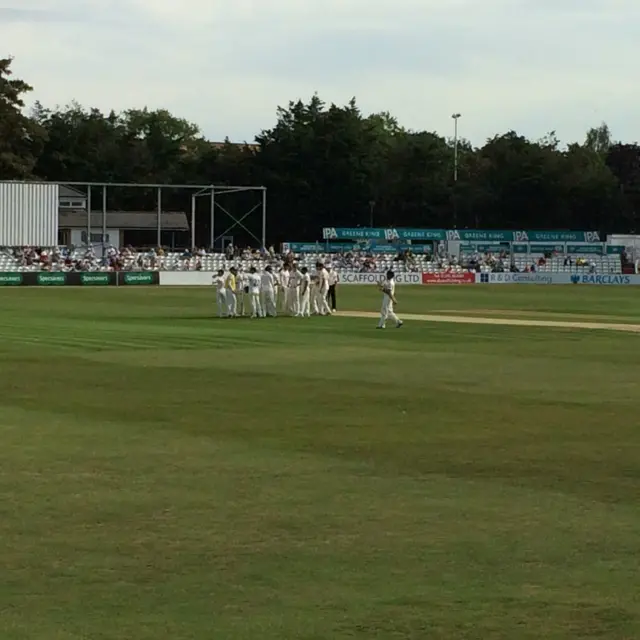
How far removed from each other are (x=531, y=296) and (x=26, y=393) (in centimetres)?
4583

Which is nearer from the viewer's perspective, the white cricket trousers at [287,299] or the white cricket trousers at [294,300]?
the white cricket trousers at [294,300]

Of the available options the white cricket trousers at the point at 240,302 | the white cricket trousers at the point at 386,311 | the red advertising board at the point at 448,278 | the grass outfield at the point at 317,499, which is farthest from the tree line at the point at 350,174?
the grass outfield at the point at 317,499

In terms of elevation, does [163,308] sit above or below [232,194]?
below

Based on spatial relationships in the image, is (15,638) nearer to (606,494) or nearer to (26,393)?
(606,494)

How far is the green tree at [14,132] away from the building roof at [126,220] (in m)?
5.70

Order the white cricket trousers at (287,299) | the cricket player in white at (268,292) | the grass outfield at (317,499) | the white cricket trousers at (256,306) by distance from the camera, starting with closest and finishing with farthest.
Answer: the grass outfield at (317,499) → the white cricket trousers at (256,306) → the cricket player in white at (268,292) → the white cricket trousers at (287,299)

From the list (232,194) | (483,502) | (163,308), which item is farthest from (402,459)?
(232,194)

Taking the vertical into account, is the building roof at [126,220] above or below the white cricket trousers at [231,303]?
above

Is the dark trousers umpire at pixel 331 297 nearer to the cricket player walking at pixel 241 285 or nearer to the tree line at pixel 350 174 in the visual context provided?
the cricket player walking at pixel 241 285

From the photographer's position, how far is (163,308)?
1821 inches

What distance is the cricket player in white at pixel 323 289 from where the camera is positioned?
41719mm

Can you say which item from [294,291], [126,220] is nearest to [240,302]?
[294,291]

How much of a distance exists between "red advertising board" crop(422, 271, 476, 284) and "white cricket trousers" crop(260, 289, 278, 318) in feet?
129

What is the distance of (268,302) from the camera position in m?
41.6
